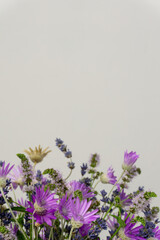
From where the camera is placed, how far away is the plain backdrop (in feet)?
7.20

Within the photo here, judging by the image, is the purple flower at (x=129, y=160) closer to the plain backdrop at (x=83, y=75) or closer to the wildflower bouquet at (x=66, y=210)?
the wildflower bouquet at (x=66, y=210)

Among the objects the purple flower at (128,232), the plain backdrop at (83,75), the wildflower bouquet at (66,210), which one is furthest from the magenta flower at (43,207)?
the plain backdrop at (83,75)

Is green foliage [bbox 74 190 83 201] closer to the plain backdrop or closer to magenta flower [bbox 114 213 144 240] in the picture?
magenta flower [bbox 114 213 144 240]

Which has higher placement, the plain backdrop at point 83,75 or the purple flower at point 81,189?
the plain backdrop at point 83,75

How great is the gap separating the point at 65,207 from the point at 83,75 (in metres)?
1.69

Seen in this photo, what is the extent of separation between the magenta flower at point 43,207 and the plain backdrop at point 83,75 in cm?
160

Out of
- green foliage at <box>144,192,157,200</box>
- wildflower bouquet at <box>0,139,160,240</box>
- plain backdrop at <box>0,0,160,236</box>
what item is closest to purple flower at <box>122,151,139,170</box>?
wildflower bouquet at <box>0,139,160,240</box>

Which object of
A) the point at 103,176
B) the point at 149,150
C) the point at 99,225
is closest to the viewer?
the point at 99,225

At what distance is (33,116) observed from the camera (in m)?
2.25

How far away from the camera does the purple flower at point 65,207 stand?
0.57 meters

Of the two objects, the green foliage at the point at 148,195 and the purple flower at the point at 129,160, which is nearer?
the green foliage at the point at 148,195

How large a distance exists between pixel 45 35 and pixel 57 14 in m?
0.13

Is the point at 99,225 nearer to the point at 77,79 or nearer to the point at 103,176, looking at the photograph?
the point at 103,176

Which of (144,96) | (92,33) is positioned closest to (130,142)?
(144,96)
